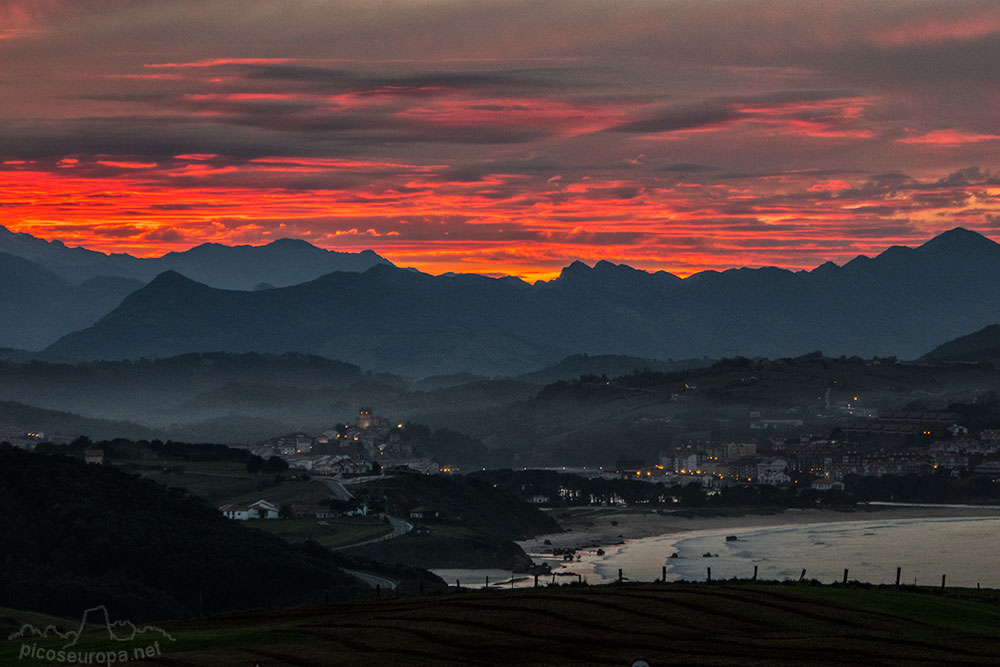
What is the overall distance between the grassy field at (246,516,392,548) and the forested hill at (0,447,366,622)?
10.4 m

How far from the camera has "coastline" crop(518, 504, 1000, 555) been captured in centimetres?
14394

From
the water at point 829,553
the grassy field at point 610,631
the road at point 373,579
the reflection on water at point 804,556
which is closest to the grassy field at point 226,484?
the reflection on water at point 804,556

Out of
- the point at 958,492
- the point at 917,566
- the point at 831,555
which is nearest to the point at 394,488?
the point at 831,555

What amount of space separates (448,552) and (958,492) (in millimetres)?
97131

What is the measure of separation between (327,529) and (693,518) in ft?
181

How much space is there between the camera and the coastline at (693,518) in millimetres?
143938

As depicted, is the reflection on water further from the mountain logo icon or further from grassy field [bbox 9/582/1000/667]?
the mountain logo icon

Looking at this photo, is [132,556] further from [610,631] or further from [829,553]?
[610,631]

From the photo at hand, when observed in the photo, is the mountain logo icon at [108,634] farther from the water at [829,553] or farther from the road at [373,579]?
the water at [829,553]

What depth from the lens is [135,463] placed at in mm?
158500

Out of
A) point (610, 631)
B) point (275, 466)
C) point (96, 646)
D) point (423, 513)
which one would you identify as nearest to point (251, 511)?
point (423, 513)

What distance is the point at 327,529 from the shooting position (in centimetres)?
12756

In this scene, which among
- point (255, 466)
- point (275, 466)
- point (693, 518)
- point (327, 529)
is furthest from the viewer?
point (693, 518)

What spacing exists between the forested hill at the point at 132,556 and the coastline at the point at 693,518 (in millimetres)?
40155
